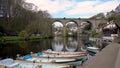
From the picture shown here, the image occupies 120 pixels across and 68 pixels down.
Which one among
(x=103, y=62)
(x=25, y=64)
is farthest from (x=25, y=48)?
(x=103, y=62)

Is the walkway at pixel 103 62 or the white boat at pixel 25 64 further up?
the walkway at pixel 103 62

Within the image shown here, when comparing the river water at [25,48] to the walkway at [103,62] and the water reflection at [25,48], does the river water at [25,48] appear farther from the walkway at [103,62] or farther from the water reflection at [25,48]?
the walkway at [103,62]

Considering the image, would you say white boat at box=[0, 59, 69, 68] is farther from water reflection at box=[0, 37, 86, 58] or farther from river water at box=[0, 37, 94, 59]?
water reflection at box=[0, 37, 86, 58]

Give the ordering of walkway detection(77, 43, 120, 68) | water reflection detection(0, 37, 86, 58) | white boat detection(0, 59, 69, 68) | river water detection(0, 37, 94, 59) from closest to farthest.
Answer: walkway detection(77, 43, 120, 68), white boat detection(0, 59, 69, 68), river water detection(0, 37, 94, 59), water reflection detection(0, 37, 86, 58)

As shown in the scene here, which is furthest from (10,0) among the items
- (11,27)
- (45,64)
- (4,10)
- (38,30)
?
(45,64)

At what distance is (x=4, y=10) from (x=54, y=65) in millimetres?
60223

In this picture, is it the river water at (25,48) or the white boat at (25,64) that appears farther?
the river water at (25,48)

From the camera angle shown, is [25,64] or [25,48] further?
[25,48]

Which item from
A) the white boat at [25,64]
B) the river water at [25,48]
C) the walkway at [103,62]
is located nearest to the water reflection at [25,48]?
the river water at [25,48]

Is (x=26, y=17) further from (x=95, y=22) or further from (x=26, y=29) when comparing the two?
(x=95, y=22)

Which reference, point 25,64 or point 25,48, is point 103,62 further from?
point 25,48

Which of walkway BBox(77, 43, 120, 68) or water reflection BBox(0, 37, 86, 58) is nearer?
walkway BBox(77, 43, 120, 68)

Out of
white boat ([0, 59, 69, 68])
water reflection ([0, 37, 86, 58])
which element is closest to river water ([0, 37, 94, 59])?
water reflection ([0, 37, 86, 58])

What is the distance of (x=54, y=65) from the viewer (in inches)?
507
